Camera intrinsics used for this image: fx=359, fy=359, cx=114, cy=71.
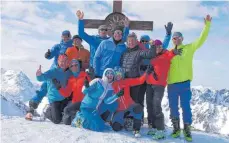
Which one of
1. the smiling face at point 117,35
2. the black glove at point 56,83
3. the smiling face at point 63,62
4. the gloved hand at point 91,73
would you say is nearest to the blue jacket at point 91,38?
the gloved hand at point 91,73

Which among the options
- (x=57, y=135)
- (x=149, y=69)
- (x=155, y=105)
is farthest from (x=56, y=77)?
(x=155, y=105)

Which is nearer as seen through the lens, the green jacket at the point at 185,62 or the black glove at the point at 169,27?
the green jacket at the point at 185,62

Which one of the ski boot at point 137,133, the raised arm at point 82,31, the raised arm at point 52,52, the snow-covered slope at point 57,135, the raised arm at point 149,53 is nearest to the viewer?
the snow-covered slope at point 57,135

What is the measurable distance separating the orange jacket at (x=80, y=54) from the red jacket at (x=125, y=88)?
1666mm

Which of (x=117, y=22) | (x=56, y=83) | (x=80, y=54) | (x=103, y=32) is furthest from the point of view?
(x=117, y=22)

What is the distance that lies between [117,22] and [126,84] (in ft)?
10.1

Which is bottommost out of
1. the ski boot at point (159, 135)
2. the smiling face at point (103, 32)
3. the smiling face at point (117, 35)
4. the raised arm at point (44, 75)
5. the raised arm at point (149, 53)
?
the ski boot at point (159, 135)

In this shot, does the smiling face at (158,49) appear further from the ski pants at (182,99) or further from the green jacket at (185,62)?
the ski pants at (182,99)

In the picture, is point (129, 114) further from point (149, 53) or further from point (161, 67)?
point (149, 53)

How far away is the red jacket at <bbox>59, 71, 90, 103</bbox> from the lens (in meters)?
8.77

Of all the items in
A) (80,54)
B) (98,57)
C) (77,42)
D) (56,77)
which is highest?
(77,42)

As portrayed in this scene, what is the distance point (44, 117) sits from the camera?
917cm

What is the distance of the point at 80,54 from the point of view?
9.66 meters

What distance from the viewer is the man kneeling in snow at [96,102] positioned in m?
8.05
